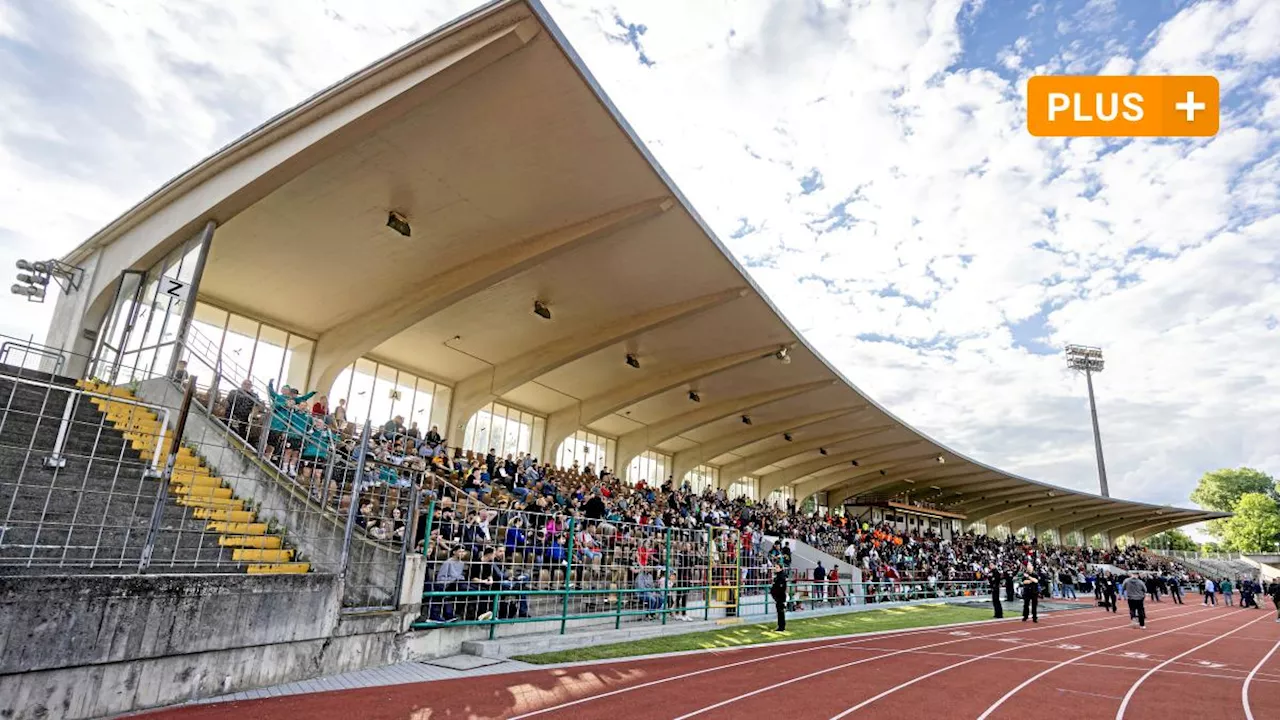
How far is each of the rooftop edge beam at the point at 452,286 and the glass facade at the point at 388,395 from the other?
3.65 ft

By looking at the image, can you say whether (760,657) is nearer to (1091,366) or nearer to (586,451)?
(586,451)

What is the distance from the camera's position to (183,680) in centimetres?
575

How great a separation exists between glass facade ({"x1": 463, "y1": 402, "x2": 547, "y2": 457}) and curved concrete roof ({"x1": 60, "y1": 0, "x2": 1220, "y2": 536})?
71cm

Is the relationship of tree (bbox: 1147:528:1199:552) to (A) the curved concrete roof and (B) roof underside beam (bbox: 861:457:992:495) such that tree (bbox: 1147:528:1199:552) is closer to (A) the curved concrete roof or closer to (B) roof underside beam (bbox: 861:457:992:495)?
(B) roof underside beam (bbox: 861:457:992:495)

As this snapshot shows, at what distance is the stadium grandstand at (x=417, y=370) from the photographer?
763 cm

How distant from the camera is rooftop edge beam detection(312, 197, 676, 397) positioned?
1560 centimetres

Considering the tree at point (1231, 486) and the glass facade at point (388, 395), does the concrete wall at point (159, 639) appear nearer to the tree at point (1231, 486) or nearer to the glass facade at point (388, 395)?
the glass facade at point (388, 395)

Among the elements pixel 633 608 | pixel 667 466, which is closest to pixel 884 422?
pixel 667 466

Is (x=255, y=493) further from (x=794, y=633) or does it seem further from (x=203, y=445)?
(x=794, y=633)

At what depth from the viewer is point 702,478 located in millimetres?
41312

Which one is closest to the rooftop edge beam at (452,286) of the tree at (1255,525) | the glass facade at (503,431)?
the glass facade at (503,431)

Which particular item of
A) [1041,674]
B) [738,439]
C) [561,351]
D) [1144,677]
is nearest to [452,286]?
[561,351]

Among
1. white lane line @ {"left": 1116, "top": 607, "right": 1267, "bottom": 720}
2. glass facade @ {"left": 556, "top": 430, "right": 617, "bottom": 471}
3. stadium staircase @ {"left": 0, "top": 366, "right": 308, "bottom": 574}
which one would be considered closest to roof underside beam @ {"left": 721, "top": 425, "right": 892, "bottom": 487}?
glass facade @ {"left": 556, "top": 430, "right": 617, "bottom": 471}

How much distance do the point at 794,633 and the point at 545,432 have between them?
60.3ft
